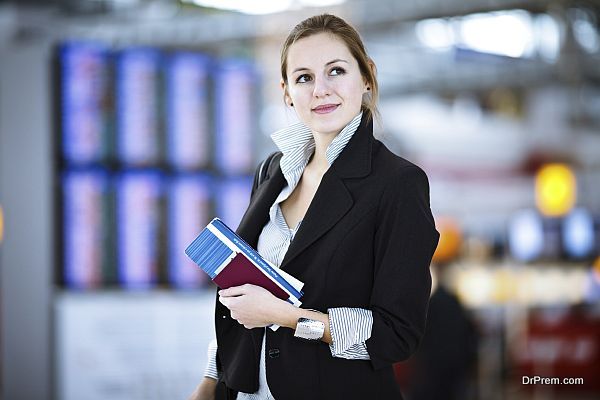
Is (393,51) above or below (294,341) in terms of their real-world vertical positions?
above

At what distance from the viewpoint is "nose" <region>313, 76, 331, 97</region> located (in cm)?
169

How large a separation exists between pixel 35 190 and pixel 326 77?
4.34 meters

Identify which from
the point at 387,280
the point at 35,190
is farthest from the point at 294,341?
the point at 35,190

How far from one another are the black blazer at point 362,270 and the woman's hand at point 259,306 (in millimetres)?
66

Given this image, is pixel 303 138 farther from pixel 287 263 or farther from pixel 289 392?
pixel 289 392

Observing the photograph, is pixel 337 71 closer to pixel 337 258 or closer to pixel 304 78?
pixel 304 78

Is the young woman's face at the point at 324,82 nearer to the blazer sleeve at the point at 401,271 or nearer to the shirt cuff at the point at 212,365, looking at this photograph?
the blazer sleeve at the point at 401,271

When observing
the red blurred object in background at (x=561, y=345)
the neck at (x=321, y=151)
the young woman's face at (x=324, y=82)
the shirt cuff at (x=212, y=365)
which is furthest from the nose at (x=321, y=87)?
the red blurred object in background at (x=561, y=345)

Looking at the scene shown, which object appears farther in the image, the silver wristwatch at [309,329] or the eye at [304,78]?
the eye at [304,78]

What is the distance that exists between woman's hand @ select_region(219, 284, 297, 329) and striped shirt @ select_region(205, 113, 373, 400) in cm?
8

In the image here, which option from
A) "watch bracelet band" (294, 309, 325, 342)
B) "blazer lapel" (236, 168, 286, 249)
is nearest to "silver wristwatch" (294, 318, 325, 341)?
"watch bracelet band" (294, 309, 325, 342)

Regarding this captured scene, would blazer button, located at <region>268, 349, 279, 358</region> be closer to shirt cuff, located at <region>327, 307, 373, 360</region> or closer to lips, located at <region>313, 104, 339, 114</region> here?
shirt cuff, located at <region>327, 307, 373, 360</region>

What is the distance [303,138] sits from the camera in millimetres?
1878

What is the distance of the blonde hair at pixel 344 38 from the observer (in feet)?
5.62
